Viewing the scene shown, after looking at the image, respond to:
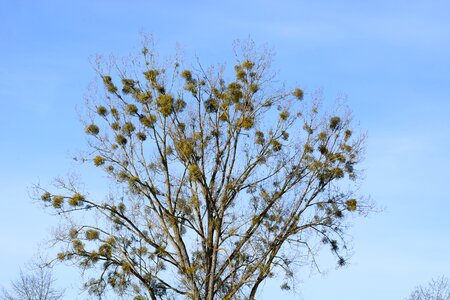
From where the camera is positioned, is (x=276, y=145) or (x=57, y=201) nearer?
(x=57, y=201)

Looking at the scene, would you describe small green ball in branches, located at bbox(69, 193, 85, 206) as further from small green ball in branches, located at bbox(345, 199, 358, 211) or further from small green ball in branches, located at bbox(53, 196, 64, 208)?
small green ball in branches, located at bbox(345, 199, 358, 211)

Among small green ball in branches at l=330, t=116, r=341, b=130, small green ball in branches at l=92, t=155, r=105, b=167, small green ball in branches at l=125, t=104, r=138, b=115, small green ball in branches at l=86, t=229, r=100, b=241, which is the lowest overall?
small green ball in branches at l=86, t=229, r=100, b=241

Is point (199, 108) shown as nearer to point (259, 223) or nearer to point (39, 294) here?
point (259, 223)

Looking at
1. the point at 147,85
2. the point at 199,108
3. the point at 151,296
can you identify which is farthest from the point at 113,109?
the point at 151,296

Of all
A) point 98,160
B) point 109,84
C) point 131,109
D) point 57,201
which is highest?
point 109,84

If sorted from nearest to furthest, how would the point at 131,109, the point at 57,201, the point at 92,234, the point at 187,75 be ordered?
the point at 57,201, the point at 92,234, the point at 187,75, the point at 131,109

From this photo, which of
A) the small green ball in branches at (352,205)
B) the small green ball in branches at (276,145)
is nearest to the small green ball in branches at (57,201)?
the small green ball in branches at (276,145)

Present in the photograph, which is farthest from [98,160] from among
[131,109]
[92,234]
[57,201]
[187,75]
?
[187,75]

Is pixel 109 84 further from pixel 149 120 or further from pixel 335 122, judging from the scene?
pixel 335 122

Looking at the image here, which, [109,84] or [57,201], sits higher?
[109,84]

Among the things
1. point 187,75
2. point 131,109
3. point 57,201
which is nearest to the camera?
point 57,201

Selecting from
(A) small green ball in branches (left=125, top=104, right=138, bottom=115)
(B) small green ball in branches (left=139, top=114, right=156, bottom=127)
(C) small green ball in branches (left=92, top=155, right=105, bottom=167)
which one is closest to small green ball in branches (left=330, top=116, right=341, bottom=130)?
(B) small green ball in branches (left=139, top=114, right=156, bottom=127)

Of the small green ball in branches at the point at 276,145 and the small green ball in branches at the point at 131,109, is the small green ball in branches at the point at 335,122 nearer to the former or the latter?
the small green ball in branches at the point at 276,145

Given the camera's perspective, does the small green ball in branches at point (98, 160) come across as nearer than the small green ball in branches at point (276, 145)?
Yes
